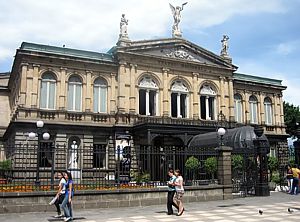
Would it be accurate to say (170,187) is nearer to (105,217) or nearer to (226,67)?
(105,217)

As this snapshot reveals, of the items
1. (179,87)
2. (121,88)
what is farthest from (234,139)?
(121,88)

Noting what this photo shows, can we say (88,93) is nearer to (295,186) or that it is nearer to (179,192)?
(295,186)

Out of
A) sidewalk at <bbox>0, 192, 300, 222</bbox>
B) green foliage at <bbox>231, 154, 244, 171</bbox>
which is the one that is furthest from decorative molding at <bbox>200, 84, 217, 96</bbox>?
sidewalk at <bbox>0, 192, 300, 222</bbox>

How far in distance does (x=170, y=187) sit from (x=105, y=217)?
280cm

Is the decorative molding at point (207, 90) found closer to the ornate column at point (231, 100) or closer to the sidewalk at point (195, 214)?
the ornate column at point (231, 100)

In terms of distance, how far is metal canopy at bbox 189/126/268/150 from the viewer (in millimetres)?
25189

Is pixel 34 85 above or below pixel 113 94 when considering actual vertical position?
above

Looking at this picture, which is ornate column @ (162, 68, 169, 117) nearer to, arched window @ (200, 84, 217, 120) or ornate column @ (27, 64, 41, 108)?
arched window @ (200, 84, 217, 120)

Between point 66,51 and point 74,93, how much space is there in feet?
12.5

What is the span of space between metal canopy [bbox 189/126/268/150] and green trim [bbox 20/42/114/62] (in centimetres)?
1145

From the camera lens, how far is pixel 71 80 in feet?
102

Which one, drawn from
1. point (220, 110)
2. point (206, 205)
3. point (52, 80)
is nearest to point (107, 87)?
point (52, 80)

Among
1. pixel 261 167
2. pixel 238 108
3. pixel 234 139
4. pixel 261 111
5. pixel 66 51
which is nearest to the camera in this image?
pixel 261 167

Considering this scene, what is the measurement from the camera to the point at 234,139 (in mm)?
25938
